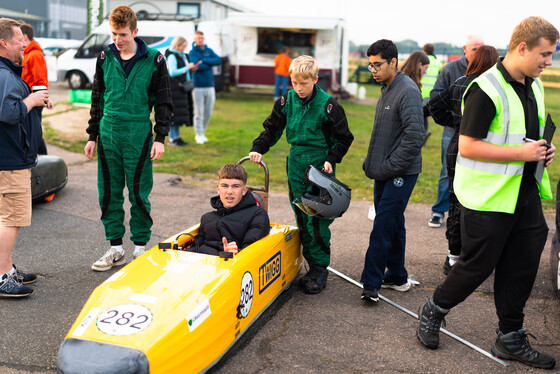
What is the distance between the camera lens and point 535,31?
339cm

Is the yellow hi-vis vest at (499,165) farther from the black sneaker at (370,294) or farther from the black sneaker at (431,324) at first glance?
the black sneaker at (370,294)

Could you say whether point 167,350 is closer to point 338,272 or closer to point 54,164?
point 338,272

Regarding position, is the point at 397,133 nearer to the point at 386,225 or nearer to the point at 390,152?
the point at 390,152

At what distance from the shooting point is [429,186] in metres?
9.32

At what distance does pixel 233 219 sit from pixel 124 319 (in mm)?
1417

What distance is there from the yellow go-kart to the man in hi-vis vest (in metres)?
1.33

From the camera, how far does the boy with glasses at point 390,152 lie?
14.7 ft

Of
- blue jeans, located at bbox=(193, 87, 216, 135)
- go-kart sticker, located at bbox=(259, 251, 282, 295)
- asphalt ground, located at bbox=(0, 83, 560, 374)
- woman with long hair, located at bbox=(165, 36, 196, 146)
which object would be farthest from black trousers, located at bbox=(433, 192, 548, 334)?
blue jeans, located at bbox=(193, 87, 216, 135)

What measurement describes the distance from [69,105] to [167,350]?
15107 mm

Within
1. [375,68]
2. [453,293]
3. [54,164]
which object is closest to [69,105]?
[54,164]

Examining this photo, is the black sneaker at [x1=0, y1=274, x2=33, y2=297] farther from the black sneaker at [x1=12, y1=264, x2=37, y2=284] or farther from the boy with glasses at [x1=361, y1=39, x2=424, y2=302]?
the boy with glasses at [x1=361, y1=39, x2=424, y2=302]

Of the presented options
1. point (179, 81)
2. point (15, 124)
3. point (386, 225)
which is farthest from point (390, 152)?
point (179, 81)

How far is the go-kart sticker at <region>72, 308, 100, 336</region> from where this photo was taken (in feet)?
10.6

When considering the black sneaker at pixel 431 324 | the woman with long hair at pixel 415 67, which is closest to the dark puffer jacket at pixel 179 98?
the woman with long hair at pixel 415 67
